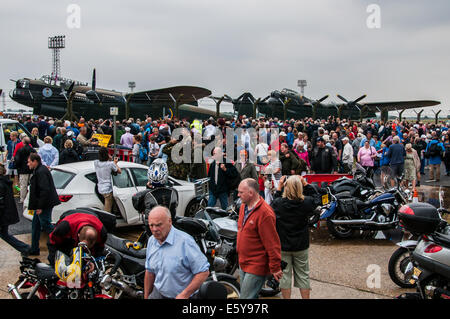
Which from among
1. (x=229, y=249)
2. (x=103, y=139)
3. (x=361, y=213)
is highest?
(x=103, y=139)

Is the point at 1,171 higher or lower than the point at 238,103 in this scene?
lower

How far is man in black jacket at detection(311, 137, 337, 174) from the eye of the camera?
12.3 metres

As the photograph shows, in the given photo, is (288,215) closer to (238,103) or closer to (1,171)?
(1,171)

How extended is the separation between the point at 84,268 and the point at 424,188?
13.3 metres

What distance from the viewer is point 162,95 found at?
126ft

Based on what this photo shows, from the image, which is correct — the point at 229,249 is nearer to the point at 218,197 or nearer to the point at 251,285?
the point at 251,285

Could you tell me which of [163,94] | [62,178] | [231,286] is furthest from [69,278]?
[163,94]

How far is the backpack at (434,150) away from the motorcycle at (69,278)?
14722 mm

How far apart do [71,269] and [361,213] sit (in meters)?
Answer: 6.09

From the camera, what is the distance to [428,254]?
510 centimetres

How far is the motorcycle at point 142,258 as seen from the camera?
15.4ft

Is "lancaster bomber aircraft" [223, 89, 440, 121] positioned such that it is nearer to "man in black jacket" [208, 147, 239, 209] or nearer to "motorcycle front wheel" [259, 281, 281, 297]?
"man in black jacket" [208, 147, 239, 209]

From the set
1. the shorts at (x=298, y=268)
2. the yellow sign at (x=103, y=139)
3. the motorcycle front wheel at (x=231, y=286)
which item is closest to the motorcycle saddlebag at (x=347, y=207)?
the shorts at (x=298, y=268)
